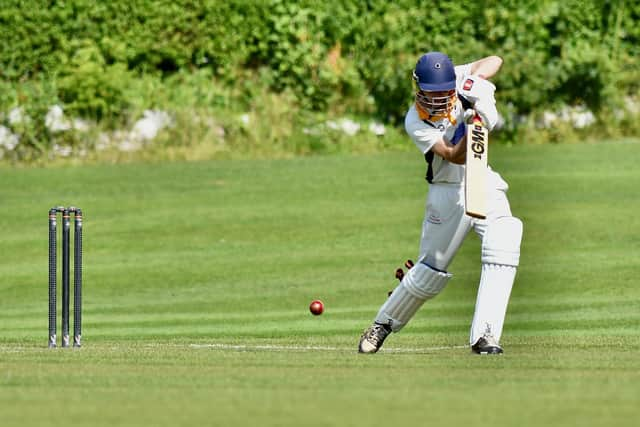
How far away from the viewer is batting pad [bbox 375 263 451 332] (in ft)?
28.8

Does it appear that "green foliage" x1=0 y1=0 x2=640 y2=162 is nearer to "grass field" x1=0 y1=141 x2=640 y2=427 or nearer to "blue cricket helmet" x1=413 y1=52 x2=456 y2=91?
"grass field" x1=0 y1=141 x2=640 y2=427

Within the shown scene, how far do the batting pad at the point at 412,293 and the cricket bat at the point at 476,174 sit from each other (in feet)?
1.85

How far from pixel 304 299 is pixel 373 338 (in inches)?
205

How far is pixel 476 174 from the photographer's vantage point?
27.2ft

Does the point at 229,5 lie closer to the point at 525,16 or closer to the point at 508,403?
the point at 525,16

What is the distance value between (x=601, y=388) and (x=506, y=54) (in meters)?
16.9

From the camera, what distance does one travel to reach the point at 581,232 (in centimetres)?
1691

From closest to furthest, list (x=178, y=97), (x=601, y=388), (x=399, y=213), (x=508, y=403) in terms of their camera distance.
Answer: (x=508, y=403) < (x=601, y=388) < (x=399, y=213) < (x=178, y=97)

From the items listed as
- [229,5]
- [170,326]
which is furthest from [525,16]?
[170,326]

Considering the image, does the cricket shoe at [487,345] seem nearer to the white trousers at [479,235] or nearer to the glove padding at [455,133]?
the white trousers at [479,235]

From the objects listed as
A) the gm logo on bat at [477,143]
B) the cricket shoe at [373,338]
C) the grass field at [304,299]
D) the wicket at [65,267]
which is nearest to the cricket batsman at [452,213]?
the cricket shoe at [373,338]

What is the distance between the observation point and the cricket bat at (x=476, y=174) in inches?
327

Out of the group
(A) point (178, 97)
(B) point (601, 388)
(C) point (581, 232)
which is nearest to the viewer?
(B) point (601, 388)

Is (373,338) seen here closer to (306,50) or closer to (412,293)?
(412,293)
